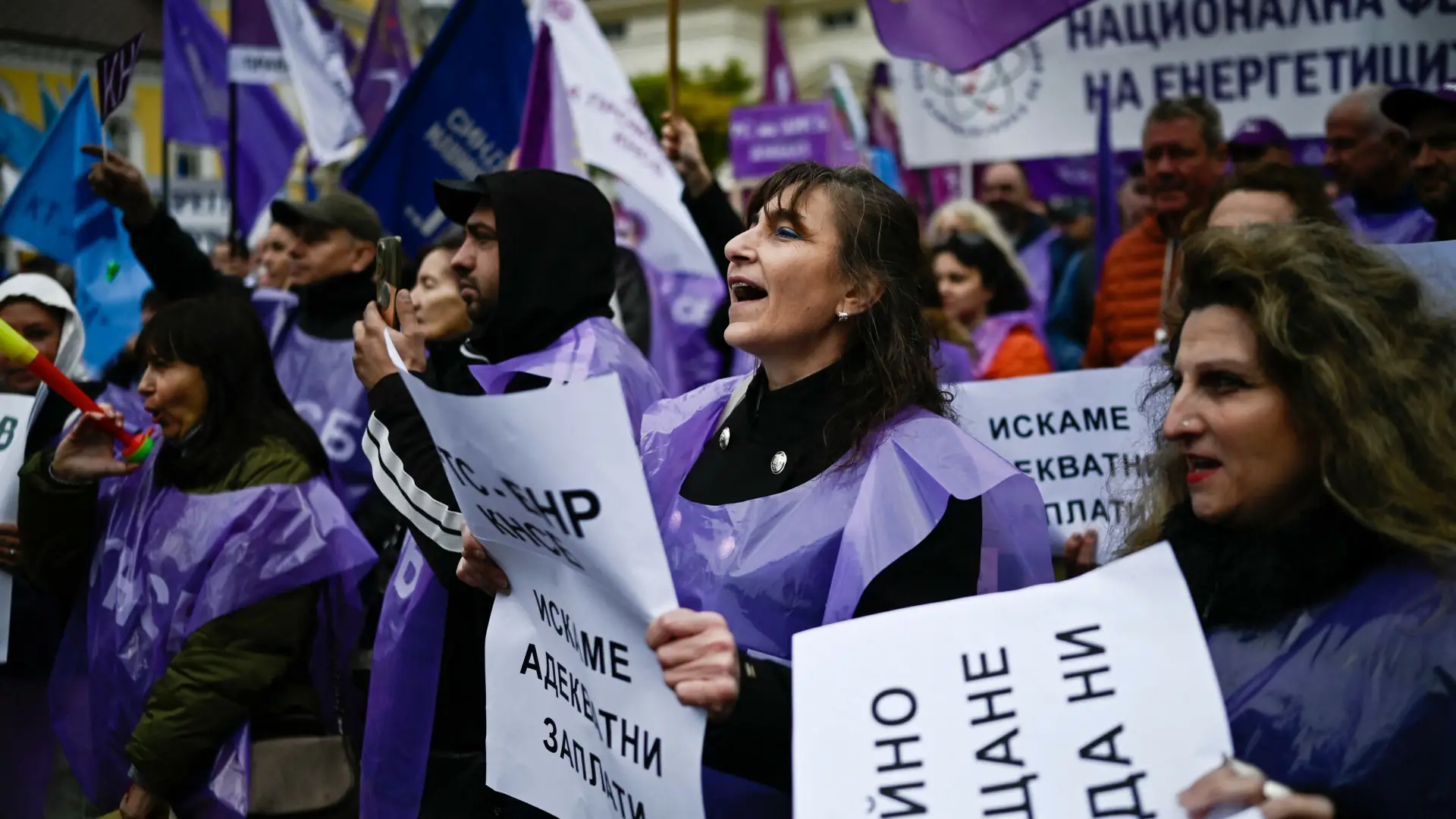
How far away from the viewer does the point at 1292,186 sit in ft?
12.6

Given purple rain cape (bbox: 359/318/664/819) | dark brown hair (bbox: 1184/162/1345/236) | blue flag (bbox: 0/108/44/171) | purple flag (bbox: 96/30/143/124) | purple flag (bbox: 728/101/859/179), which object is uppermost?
purple flag (bbox: 96/30/143/124)

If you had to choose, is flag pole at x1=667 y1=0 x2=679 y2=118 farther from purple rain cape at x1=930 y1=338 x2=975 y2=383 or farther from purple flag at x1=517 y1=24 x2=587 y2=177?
purple rain cape at x1=930 y1=338 x2=975 y2=383

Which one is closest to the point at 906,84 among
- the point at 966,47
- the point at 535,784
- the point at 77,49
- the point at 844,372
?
the point at 966,47

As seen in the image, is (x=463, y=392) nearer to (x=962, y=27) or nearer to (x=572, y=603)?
(x=572, y=603)

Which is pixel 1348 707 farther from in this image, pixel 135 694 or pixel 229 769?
pixel 135 694

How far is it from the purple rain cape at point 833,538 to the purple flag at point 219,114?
7128 mm

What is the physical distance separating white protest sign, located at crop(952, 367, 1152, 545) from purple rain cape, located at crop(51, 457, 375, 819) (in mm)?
1704

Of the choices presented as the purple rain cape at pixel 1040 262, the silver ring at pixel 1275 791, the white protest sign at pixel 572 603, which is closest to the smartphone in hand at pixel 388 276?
the white protest sign at pixel 572 603

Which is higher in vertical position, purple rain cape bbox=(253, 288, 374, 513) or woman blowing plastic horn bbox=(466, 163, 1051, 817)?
woman blowing plastic horn bbox=(466, 163, 1051, 817)

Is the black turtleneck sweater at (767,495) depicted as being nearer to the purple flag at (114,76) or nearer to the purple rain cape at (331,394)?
the purple rain cape at (331,394)

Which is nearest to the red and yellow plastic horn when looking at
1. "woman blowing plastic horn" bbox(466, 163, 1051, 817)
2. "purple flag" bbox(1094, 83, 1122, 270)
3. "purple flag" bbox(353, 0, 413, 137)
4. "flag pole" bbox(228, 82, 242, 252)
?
"woman blowing plastic horn" bbox(466, 163, 1051, 817)

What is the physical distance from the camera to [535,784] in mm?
2426

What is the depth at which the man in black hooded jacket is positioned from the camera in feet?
9.56

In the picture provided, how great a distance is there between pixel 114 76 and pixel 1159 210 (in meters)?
3.63
